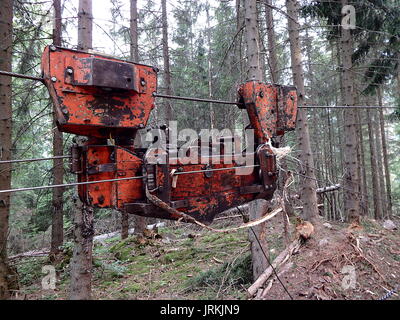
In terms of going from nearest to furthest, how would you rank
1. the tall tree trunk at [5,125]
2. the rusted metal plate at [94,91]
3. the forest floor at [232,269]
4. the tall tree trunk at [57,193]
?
1. the rusted metal plate at [94,91]
2. the forest floor at [232,269]
3. the tall tree trunk at [5,125]
4. the tall tree trunk at [57,193]

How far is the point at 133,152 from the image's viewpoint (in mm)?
2312

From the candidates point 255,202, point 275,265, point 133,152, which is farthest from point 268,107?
point 275,265

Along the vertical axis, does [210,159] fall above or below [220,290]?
above

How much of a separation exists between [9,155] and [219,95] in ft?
32.1

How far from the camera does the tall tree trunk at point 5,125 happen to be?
15.9ft

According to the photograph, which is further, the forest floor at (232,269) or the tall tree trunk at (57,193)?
the tall tree trunk at (57,193)

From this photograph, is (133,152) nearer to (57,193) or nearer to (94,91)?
(94,91)

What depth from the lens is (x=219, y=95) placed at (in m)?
13.4

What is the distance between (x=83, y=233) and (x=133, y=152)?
281 cm

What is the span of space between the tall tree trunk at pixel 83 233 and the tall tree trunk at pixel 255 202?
2646 mm

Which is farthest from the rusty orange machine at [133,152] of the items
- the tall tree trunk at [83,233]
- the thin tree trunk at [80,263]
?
the thin tree trunk at [80,263]

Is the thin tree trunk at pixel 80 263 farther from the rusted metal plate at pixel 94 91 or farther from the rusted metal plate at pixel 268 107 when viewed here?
the rusted metal plate at pixel 268 107
